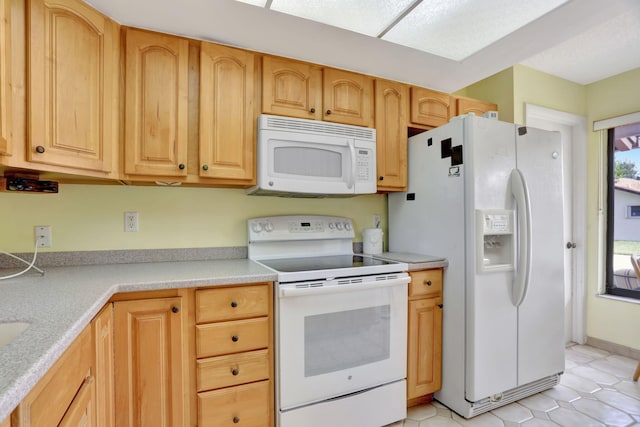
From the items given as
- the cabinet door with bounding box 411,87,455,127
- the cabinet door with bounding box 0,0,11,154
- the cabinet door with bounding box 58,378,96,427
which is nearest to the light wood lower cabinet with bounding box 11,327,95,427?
the cabinet door with bounding box 58,378,96,427

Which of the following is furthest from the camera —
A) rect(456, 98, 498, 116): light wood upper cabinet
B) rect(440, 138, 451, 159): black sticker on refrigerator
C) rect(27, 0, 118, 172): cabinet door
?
rect(456, 98, 498, 116): light wood upper cabinet

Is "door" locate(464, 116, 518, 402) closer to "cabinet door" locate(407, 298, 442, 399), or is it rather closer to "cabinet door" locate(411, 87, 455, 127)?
"cabinet door" locate(407, 298, 442, 399)

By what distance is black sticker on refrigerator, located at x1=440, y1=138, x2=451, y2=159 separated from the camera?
6.46ft

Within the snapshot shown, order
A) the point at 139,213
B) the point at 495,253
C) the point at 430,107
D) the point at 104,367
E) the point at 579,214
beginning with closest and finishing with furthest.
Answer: the point at 104,367 < the point at 139,213 < the point at 495,253 < the point at 430,107 < the point at 579,214

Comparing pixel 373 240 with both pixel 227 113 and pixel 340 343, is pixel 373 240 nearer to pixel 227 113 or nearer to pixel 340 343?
pixel 340 343

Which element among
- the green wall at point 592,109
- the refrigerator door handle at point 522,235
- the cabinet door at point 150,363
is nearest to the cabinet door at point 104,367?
the cabinet door at point 150,363

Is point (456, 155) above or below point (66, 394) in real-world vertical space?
above

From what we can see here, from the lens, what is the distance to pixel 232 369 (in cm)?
149

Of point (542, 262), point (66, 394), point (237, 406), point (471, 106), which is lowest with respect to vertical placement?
point (237, 406)

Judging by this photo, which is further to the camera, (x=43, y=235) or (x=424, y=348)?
(x=424, y=348)

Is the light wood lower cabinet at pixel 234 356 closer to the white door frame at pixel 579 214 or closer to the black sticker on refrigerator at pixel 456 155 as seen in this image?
the black sticker on refrigerator at pixel 456 155

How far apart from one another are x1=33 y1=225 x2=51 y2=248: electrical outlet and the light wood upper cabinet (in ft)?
9.09

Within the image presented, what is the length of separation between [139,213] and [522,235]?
2.26 meters

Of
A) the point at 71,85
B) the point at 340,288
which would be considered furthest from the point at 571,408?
the point at 71,85
